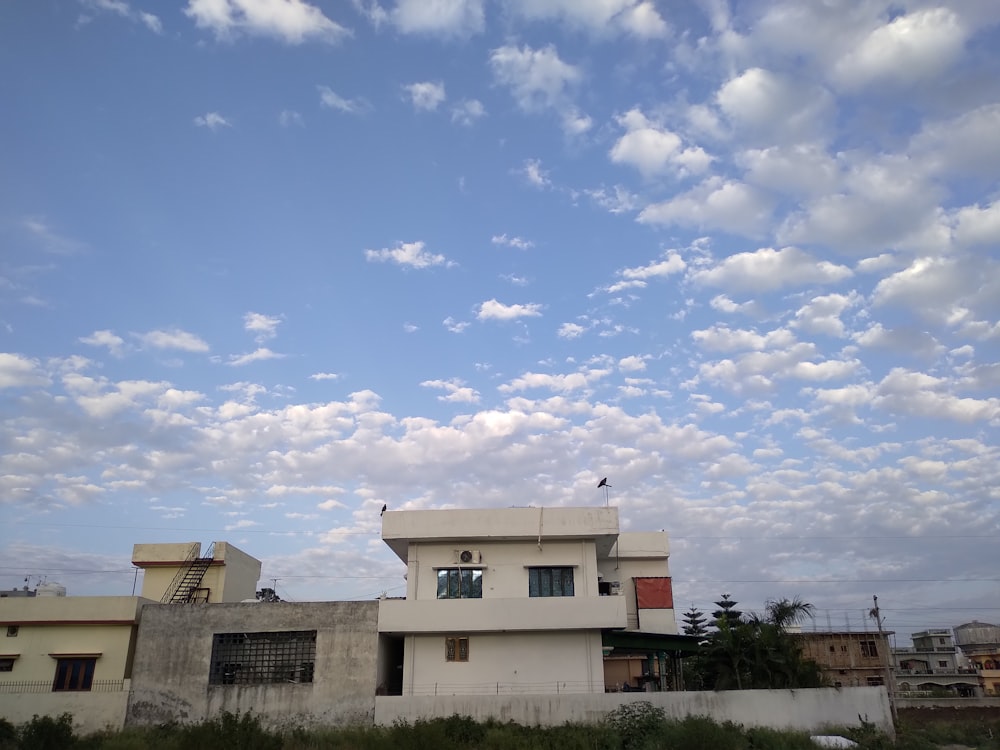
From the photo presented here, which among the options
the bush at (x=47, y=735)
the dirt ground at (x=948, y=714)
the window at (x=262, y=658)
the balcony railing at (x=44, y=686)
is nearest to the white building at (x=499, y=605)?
the window at (x=262, y=658)

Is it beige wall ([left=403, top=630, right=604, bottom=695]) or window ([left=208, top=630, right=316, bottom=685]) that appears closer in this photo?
window ([left=208, top=630, right=316, bottom=685])

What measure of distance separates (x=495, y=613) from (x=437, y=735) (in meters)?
5.47

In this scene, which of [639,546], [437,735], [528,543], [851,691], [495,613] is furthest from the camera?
[639,546]

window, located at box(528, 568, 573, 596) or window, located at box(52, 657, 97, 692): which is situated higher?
window, located at box(528, 568, 573, 596)

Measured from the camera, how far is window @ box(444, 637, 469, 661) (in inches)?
1137

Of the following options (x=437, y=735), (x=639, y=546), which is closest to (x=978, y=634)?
(x=639, y=546)

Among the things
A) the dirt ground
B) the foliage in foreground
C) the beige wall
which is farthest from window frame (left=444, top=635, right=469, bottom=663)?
the dirt ground

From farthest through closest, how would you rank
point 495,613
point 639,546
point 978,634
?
point 978,634 < point 639,546 < point 495,613

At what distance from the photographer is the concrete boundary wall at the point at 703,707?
85.4ft

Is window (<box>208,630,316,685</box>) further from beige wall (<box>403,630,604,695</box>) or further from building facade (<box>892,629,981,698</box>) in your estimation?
building facade (<box>892,629,981,698</box>)

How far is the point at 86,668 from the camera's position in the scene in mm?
28328

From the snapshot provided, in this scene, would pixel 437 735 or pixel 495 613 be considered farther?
pixel 495 613

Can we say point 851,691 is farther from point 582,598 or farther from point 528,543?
point 528,543

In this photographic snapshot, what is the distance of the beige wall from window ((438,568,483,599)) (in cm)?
149
